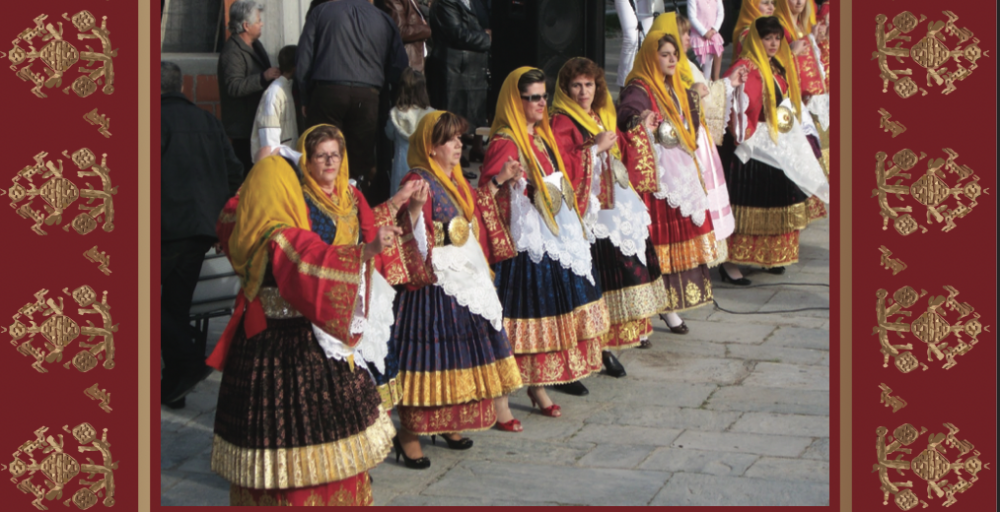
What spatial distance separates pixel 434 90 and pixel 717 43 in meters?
2.99

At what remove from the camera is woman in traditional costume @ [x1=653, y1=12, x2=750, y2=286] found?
811 centimetres

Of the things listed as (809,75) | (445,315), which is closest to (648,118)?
(445,315)

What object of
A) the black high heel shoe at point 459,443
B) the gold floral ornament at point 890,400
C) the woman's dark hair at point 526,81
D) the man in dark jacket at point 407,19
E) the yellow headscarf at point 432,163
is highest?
the man in dark jacket at point 407,19

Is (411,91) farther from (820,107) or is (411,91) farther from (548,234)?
(820,107)

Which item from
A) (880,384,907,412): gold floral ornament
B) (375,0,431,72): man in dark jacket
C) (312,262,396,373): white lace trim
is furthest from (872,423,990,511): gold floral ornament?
(375,0,431,72): man in dark jacket

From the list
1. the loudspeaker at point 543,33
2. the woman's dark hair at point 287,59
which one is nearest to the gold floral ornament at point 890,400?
the woman's dark hair at point 287,59

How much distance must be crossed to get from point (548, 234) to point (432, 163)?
0.90 meters

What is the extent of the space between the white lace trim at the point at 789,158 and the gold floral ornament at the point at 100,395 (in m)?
5.97

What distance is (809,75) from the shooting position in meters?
9.89

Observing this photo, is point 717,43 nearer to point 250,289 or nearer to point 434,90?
point 434,90

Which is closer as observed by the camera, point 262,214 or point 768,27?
point 262,214

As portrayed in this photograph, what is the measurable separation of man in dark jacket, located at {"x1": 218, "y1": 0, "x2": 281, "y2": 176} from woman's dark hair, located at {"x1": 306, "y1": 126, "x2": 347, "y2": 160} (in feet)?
11.4

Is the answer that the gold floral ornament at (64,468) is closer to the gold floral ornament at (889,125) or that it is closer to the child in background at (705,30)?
the gold floral ornament at (889,125)

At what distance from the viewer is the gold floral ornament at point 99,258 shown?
4062mm
